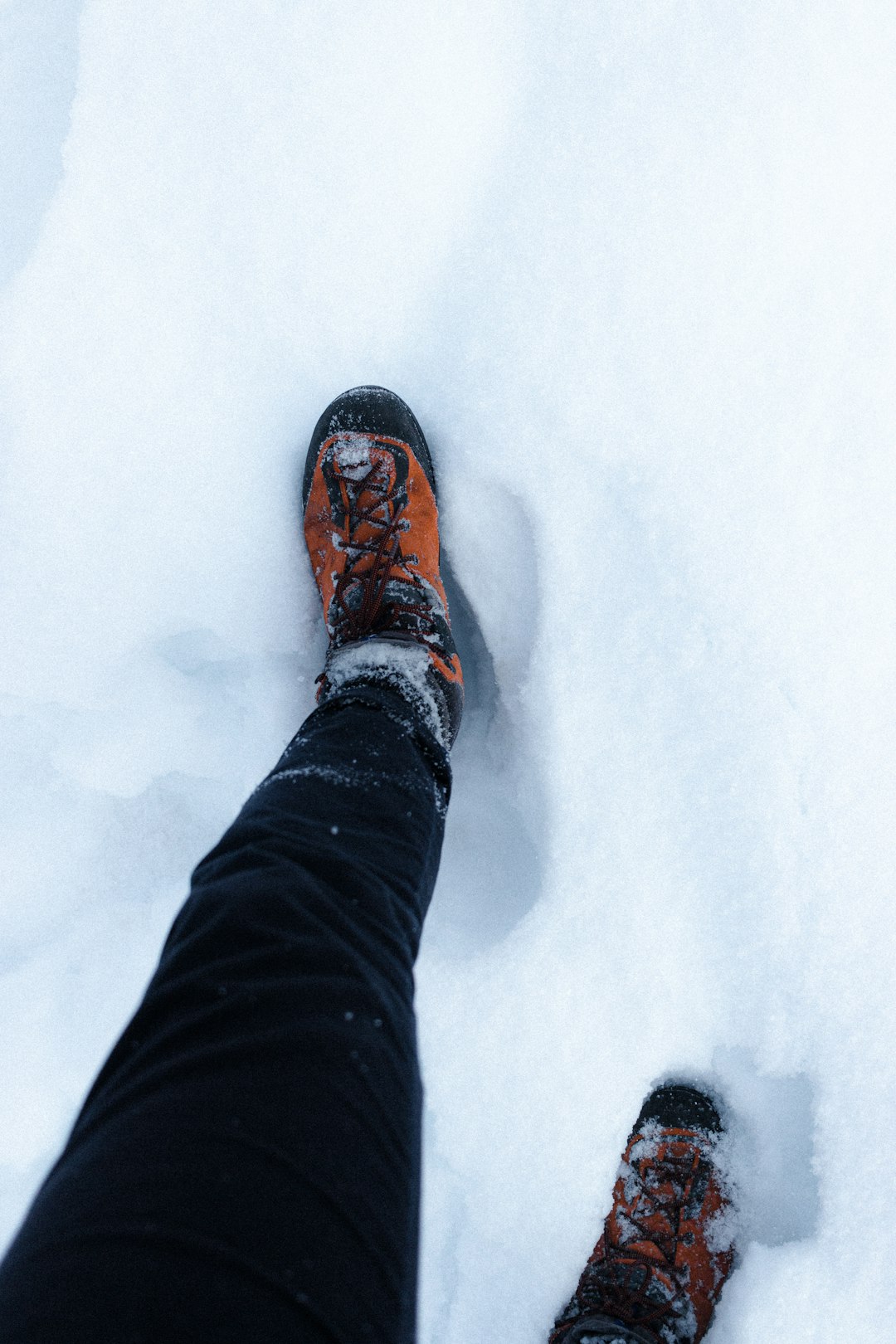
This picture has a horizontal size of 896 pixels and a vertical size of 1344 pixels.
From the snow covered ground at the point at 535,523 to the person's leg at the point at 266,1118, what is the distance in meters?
0.45

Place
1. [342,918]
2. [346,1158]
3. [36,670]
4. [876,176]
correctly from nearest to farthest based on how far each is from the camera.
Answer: [346,1158], [342,918], [876,176], [36,670]

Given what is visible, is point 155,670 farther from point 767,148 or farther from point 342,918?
point 767,148

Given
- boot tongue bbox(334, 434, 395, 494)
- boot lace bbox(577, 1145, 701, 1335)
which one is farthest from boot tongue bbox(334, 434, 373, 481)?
boot lace bbox(577, 1145, 701, 1335)

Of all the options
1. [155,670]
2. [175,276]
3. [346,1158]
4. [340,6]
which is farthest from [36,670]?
[340,6]

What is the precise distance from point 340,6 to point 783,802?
1.15 metres

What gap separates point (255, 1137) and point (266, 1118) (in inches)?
0.4

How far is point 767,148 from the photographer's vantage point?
965mm

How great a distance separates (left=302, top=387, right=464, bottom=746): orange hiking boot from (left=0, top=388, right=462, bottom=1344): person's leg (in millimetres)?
381

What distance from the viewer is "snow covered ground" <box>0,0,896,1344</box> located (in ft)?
3.15

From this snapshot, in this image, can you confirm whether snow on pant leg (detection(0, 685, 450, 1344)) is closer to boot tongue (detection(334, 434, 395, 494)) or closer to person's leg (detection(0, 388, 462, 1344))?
person's leg (detection(0, 388, 462, 1344))

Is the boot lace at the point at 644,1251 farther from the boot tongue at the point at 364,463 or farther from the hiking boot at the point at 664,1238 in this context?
the boot tongue at the point at 364,463

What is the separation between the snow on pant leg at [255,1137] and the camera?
1.25ft

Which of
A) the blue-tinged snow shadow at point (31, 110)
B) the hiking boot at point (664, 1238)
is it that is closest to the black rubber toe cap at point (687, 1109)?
the hiking boot at point (664, 1238)

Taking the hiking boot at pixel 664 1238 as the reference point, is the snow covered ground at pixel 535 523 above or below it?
above
